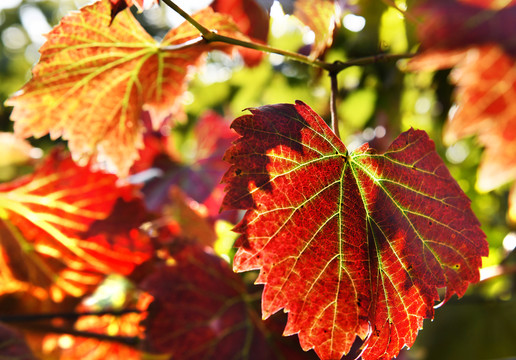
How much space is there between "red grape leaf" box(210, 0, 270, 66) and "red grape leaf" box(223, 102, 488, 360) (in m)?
0.58

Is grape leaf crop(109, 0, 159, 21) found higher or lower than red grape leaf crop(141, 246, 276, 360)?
higher

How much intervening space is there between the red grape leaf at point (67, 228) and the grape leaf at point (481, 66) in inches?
24.5

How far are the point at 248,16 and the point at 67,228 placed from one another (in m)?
0.56

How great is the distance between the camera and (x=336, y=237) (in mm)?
450

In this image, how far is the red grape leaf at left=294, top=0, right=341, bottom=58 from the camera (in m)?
0.56

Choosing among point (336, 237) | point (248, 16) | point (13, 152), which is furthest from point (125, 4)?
point (13, 152)

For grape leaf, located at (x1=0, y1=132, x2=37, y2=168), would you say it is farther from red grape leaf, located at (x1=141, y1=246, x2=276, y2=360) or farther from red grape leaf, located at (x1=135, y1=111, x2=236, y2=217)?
red grape leaf, located at (x1=141, y1=246, x2=276, y2=360)

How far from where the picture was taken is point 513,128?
1.03 feet

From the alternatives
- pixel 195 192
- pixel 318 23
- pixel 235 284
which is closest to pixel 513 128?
pixel 318 23

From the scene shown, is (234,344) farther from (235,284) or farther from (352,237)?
(352,237)

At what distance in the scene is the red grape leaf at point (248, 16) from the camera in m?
0.98

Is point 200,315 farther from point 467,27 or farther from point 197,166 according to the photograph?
point 197,166

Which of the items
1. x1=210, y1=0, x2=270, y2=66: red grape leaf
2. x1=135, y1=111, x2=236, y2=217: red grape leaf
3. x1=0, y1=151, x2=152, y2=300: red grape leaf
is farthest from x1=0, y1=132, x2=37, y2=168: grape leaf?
x1=210, y1=0, x2=270, y2=66: red grape leaf

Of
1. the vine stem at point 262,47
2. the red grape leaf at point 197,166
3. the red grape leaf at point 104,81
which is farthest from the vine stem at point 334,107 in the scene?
the red grape leaf at point 197,166
